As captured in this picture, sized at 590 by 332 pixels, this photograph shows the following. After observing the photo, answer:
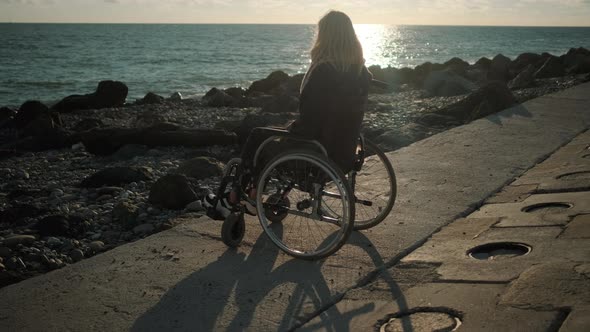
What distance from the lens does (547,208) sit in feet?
16.0

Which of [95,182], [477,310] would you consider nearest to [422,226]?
[477,310]

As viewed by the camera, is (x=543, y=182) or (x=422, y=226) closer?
(x=422, y=226)

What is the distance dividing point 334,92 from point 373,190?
1507mm

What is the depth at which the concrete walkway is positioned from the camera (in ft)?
10.9

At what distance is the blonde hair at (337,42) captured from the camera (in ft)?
13.5

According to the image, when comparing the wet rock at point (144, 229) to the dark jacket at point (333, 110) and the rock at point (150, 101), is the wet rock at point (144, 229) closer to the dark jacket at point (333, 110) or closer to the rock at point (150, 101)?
the dark jacket at point (333, 110)

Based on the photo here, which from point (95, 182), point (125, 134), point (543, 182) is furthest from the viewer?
point (125, 134)

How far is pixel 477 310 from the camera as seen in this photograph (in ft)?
10.3

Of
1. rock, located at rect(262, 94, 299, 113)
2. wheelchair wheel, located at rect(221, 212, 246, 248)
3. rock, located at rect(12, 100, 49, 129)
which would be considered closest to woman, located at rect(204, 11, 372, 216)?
wheelchair wheel, located at rect(221, 212, 246, 248)

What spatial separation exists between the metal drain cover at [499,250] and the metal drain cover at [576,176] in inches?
72.1

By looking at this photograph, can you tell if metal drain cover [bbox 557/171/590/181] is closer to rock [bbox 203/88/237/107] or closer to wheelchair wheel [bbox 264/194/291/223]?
wheelchair wheel [bbox 264/194/291/223]

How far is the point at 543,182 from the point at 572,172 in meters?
0.39

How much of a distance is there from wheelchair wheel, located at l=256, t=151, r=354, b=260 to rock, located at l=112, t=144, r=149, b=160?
533 cm

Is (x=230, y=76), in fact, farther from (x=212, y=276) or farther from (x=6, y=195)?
(x=212, y=276)
